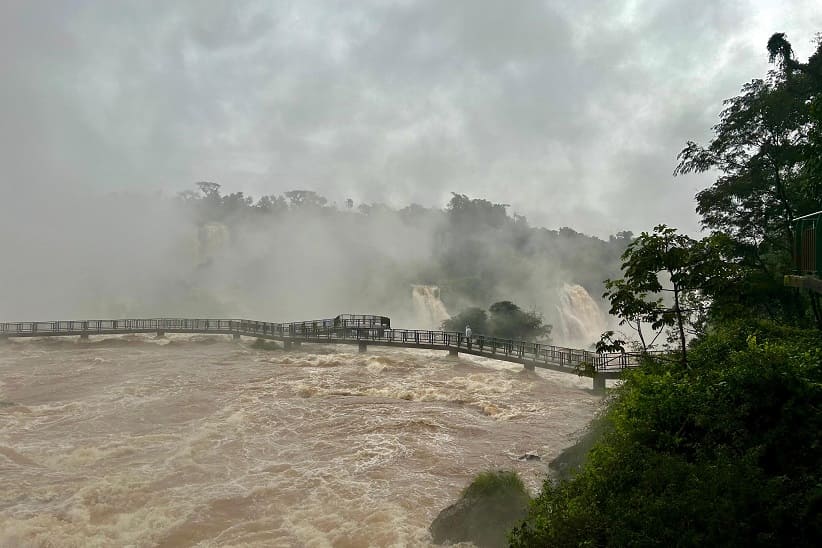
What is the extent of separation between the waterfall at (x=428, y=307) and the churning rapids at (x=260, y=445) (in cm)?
2443

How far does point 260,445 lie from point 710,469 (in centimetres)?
1370

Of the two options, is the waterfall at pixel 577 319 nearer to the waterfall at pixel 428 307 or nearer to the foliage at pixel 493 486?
the waterfall at pixel 428 307

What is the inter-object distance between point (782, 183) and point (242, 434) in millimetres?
21153

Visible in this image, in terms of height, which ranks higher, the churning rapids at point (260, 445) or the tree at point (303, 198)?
the tree at point (303, 198)

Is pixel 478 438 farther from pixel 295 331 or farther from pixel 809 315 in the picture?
pixel 295 331

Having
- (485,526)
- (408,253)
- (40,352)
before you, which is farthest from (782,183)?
(408,253)

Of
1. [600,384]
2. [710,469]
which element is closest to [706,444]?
[710,469]

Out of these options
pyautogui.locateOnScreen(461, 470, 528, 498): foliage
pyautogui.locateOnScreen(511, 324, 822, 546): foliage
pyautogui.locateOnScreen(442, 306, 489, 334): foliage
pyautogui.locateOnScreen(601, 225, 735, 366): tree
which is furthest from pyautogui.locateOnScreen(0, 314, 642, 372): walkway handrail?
pyautogui.locateOnScreen(511, 324, 822, 546): foliage

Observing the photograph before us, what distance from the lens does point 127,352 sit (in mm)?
34281

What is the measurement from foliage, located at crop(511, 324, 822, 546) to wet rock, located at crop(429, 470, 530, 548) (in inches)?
49.0

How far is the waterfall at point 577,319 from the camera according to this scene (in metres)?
54.5

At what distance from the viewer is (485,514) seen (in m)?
10.0

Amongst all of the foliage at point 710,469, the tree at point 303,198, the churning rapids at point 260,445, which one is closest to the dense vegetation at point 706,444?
the foliage at point 710,469

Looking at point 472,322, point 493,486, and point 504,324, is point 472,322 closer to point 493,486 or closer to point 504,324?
point 504,324
